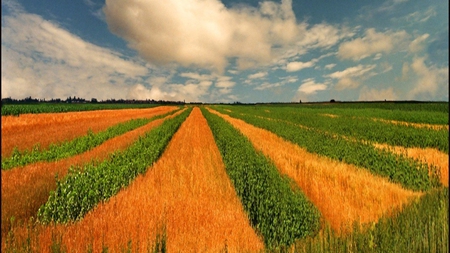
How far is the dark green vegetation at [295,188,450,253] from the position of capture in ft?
11.2

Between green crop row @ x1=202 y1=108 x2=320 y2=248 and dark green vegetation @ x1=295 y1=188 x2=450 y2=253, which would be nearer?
dark green vegetation @ x1=295 y1=188 x2=450 y2=253

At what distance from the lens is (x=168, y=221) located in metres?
4.86

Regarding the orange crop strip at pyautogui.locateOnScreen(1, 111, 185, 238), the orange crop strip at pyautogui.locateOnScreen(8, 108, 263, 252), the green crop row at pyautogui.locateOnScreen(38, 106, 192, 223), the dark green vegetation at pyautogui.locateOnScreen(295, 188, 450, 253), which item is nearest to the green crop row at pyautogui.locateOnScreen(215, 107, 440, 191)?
the dark green vegetation at pyautogui.locateOnScreen(295, 188, 450, 253)

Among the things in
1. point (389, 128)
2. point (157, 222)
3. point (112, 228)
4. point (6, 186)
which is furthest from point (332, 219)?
point (389, 128)

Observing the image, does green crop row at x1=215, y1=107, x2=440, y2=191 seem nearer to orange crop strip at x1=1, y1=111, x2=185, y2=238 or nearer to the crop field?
the crop field

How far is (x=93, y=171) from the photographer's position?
678 centimetres

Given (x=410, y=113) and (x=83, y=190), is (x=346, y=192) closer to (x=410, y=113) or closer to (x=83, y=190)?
(x=83, y=190)

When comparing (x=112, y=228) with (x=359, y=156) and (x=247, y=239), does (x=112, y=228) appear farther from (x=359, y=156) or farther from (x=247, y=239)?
(x=359, y=156)

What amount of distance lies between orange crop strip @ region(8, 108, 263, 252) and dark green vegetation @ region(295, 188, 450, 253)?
1129 mm

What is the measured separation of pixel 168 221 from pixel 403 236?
4.06m

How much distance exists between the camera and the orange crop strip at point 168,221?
3994mm

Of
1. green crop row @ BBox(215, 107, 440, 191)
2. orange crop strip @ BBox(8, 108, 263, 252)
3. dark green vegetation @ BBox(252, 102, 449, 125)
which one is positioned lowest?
orange crop strip @ BBox(8, 108, 263, 252)

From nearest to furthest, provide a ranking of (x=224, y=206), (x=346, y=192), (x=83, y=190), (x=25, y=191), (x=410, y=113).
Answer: (x=25, y=191) → (x=83, y=190) → (x=224, y=206) → (x=346, y=192) → (x=410, y=113)

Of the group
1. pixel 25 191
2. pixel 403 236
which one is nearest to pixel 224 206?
pixel 403 236
